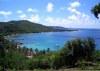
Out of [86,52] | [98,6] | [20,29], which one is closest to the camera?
[98,6]

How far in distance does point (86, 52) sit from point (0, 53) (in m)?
11.6

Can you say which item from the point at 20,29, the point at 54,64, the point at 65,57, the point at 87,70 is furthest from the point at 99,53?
the point at 20,29

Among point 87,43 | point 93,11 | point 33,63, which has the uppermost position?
point 93,11

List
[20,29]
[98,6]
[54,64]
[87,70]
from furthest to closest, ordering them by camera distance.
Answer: [20,29], [54,64], [87,70], [98,6]

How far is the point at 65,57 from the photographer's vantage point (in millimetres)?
28344

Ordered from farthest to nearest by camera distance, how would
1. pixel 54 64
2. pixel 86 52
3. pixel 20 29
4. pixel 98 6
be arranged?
pixel 20 29 < pixel 86 52 < pixel 54 64 < pixel 98 6

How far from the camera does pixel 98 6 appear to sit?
16281mm

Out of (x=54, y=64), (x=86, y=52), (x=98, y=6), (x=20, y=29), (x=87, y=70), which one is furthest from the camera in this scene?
(x=20, y=29)

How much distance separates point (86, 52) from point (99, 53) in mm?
2123

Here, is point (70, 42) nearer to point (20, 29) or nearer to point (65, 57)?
point (65, 57)

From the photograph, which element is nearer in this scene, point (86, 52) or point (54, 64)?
point (54, 64)

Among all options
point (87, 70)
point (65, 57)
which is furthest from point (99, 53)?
point (87, 70)

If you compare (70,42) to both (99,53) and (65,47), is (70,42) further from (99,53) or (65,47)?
(99,53)

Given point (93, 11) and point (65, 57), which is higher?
point (93, 11)
